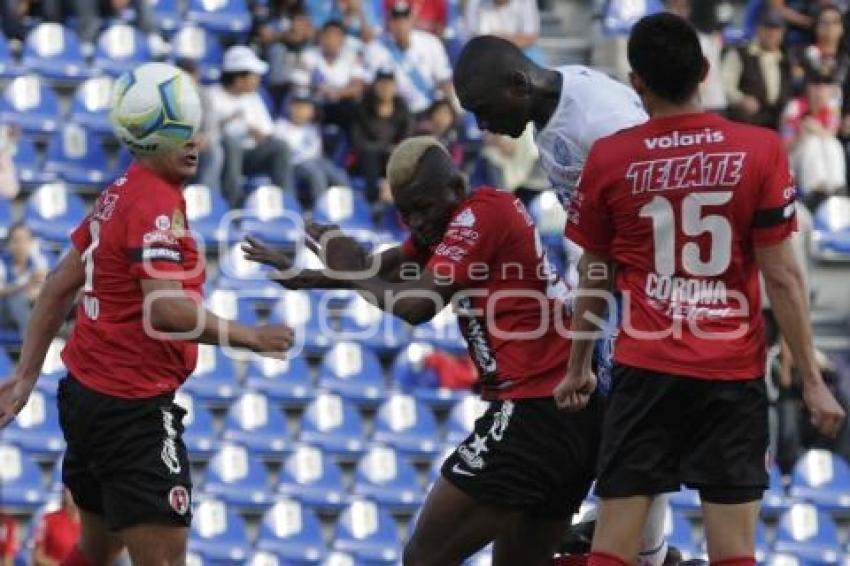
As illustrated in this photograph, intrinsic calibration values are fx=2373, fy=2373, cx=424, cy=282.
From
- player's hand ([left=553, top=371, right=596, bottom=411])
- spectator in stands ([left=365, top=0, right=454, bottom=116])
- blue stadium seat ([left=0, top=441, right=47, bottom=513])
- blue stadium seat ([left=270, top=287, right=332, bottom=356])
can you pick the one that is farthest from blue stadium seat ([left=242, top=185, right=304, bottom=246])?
player's hand ([left=553, top=371, right=596, bottom=411])

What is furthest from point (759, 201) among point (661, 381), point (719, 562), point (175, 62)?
point (175, 62)

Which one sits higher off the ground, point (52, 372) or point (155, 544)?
point (155, 544)

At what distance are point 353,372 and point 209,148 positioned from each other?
72.2 inches

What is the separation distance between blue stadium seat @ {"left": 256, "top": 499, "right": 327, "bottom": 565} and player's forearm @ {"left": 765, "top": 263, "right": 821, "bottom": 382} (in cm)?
761

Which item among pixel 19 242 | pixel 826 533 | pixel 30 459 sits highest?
pixel 19 242

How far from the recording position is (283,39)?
17.7 m

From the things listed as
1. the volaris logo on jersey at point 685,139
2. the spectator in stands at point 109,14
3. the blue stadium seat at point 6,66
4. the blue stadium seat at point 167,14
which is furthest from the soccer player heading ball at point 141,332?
the blue stadium seat at point 167,14

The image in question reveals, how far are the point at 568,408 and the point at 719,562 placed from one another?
32.9 inches

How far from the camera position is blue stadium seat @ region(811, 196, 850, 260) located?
683 inches

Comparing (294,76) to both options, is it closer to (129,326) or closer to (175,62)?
(175,62)

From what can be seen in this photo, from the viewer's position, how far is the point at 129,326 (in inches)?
346

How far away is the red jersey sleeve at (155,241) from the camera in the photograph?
862cm

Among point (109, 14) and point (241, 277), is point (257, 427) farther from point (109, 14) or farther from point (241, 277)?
point (109, 14)

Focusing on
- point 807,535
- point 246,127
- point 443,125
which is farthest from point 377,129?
point 807,535
